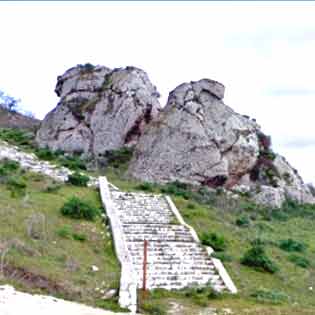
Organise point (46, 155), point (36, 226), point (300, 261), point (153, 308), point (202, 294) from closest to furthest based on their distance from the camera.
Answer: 1. point (153, 308)
2. point (202, 294)
3. point (36, 226)
4. point (300, 261)
5. point (46, 155)

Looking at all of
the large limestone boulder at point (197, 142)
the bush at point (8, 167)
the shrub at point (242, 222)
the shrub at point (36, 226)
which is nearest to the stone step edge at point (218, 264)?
the shrub at point (242, 222)

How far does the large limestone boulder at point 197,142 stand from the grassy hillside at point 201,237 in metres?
3.00

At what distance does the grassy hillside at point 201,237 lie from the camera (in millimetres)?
15586

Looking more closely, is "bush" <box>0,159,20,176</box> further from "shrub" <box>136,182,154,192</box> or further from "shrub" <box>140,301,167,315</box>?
"shrub" <box>140,301,167,315</box>

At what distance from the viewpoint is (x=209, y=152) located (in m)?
33.8

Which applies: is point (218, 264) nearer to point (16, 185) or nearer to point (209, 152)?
point (16, 185)

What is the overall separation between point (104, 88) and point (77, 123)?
107 inches

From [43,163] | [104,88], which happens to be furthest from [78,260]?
[104,88]

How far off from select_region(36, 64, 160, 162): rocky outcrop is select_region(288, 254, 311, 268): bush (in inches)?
620

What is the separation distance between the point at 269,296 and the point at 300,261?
5.21 metres

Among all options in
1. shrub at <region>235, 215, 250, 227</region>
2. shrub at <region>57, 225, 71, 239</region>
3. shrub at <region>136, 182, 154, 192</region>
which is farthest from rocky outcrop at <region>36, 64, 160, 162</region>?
shrub at <region>57, 225, 71, 239</region>

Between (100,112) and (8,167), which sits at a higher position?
(100,112)

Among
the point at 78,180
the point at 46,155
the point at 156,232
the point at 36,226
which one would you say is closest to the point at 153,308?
the point at 36,226

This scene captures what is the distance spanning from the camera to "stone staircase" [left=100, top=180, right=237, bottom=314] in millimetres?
18031
